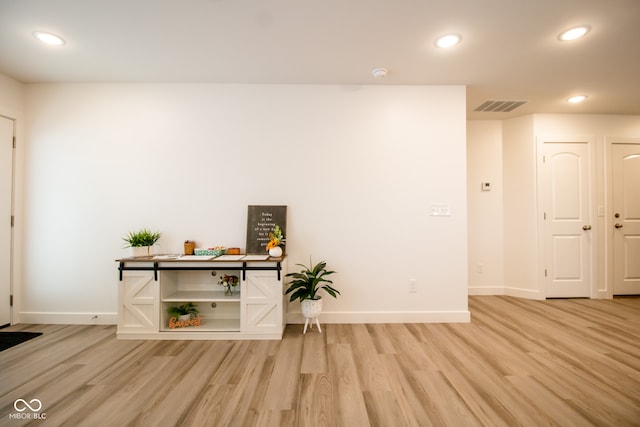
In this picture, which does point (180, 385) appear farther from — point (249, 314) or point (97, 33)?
point (97, 33)

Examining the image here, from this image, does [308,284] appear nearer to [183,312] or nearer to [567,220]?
[183,312]

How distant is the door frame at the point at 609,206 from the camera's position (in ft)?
12.6

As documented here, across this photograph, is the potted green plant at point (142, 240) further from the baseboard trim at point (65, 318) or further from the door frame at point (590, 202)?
the door frame at point (590, 202)

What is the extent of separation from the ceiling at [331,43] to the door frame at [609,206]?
1051mm

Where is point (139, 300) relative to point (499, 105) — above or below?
below

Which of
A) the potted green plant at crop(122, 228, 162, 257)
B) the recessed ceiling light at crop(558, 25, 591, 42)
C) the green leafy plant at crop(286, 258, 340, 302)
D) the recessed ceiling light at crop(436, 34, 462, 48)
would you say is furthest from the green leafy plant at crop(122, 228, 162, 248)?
the recessed ceiling light at crop(558, 25, 591, 42)

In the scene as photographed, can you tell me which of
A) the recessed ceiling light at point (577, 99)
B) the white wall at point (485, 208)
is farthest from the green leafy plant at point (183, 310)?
the recessed ceiling light at point (577, 99)

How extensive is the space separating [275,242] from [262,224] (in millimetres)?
326

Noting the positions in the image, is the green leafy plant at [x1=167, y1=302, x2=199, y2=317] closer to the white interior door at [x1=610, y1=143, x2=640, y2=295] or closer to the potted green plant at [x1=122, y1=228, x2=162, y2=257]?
the potted green plant at [x1=122, y1=228, x2=162, y2=257]

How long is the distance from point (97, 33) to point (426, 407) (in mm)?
3743

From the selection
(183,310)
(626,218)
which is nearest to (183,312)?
(183,310)

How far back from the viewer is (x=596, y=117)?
12.8 ft

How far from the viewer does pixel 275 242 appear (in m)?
2.72

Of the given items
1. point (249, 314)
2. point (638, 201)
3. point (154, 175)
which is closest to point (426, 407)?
point (249, 314)
